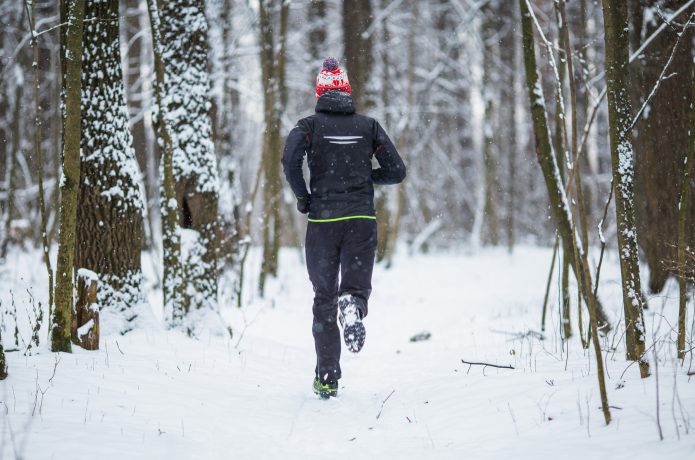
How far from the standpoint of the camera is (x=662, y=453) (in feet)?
6.88

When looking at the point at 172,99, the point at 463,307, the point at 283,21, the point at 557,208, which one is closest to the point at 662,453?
the point at 557,208

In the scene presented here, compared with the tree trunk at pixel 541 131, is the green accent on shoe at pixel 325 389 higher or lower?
lower

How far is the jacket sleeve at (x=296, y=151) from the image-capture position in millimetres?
3518

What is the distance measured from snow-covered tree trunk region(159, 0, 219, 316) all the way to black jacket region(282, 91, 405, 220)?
2.20 m

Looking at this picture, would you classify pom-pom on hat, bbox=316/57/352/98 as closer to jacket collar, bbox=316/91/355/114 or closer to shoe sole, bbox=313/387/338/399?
jacket collar, bbox=316/91/355/114

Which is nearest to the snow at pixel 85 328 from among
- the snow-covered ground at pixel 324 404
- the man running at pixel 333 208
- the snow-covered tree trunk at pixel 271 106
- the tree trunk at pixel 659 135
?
the snow-covered ground at pixel 324 404

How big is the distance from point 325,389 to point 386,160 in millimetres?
1674

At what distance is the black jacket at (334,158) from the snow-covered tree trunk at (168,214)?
1.80m

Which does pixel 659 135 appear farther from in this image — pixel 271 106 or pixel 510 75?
pixel 510 75

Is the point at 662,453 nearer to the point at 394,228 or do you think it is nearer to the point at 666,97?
the point at 666,97

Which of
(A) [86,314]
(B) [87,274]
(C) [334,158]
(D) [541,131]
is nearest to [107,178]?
(B) [87,274]

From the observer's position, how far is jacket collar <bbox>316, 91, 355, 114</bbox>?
3602mm

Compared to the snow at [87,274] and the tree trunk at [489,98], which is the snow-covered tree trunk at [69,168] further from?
the tree trunk at [489,98]

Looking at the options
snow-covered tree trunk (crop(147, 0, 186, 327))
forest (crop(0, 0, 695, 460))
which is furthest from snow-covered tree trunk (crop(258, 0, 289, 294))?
snow-covered tree trunk (crop(147, 0, 186, 327))
